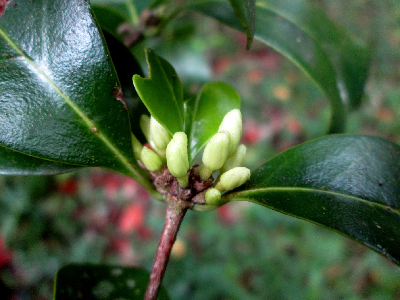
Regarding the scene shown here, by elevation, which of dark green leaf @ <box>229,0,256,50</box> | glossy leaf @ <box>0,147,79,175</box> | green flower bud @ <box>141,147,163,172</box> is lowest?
green flower bud @ <box>141,147,163,172</box>

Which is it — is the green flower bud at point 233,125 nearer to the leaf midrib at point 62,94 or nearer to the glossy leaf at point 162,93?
the glossy leaf at point 162,93

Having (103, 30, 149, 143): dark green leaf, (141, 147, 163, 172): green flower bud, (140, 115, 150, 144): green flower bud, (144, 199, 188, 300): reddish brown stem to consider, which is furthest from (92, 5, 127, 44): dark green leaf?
(144, 199, 188, 300): reddish brown stem

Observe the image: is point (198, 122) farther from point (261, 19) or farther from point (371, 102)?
point (371, 102)

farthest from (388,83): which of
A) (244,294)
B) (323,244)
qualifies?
(244,294)

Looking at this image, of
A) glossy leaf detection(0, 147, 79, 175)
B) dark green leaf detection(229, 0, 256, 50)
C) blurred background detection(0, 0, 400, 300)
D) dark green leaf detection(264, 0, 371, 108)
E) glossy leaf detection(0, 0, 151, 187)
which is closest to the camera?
dark green leaf detection(229, 0, 256, 50)

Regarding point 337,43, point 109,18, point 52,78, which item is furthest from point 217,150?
point 109,18

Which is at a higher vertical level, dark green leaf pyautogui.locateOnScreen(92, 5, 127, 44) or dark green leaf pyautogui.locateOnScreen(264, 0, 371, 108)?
→ dark green leaf pyautogui.locateOnScreen(92, 5, 127, 44)

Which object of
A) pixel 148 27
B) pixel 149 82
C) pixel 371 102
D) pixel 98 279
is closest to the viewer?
pixel 149 82

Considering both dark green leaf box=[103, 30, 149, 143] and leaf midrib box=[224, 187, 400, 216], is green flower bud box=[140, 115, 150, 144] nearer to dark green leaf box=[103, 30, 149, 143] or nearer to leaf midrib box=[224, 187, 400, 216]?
dark green leaf box=[103, 30, 149, 143]
